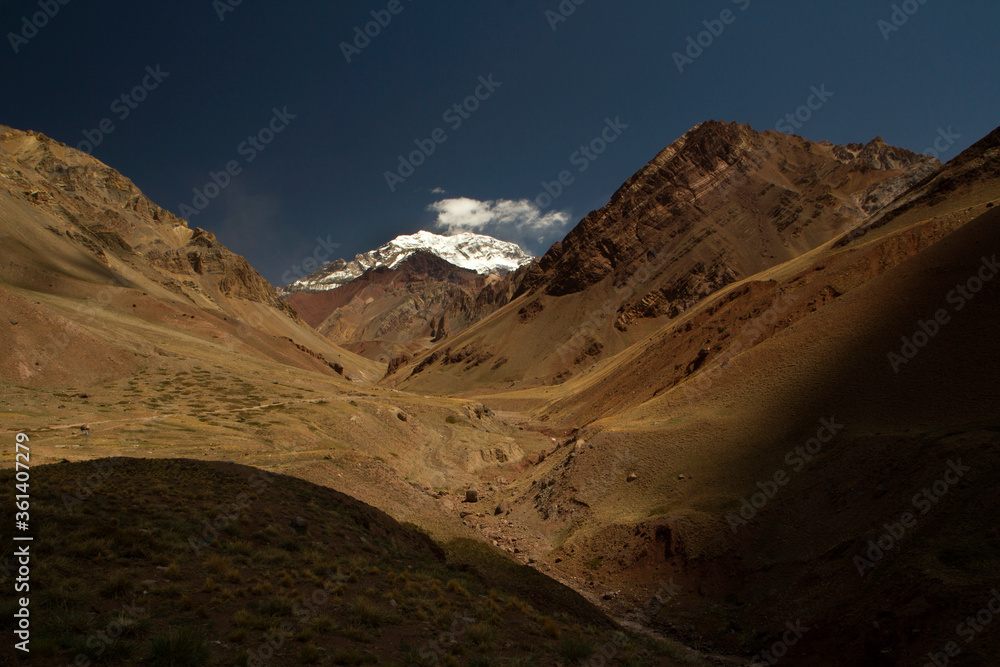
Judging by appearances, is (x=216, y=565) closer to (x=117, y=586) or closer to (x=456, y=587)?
(x=117, y=586)

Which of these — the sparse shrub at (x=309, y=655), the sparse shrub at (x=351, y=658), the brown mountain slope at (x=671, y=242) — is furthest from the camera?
the brown mountain slope at (x=671, y=242)

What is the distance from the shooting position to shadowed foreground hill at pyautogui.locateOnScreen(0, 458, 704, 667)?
7.32 metres

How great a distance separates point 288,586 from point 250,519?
13.0ft

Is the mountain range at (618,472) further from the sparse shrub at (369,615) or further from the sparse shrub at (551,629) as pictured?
the sparse shrub at (551,629)

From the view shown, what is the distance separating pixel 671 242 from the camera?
375ft

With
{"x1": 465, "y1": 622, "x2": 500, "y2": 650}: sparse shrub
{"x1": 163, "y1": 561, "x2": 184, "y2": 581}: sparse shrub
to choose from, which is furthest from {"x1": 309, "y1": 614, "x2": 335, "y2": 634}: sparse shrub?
{"x1": 163, "y1": 561, "x2": 184, "y2": 581}: sparse shrub

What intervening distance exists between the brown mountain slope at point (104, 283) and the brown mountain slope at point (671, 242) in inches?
1493

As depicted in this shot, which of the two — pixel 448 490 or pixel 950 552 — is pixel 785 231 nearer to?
pixel 448 490

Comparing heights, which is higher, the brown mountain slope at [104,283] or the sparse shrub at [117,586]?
the brown mountain slope at [104,283]

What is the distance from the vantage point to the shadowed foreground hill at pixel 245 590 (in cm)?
732

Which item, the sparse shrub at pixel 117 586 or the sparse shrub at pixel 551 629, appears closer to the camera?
the sparse shrub at pixel 117 586

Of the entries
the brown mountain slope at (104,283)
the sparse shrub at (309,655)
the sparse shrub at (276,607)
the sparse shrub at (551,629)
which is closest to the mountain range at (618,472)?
the sparse shrub at (276,607)

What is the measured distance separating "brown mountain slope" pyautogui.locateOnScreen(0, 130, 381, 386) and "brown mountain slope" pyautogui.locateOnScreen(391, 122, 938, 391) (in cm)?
3792

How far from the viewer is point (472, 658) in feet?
28.3
